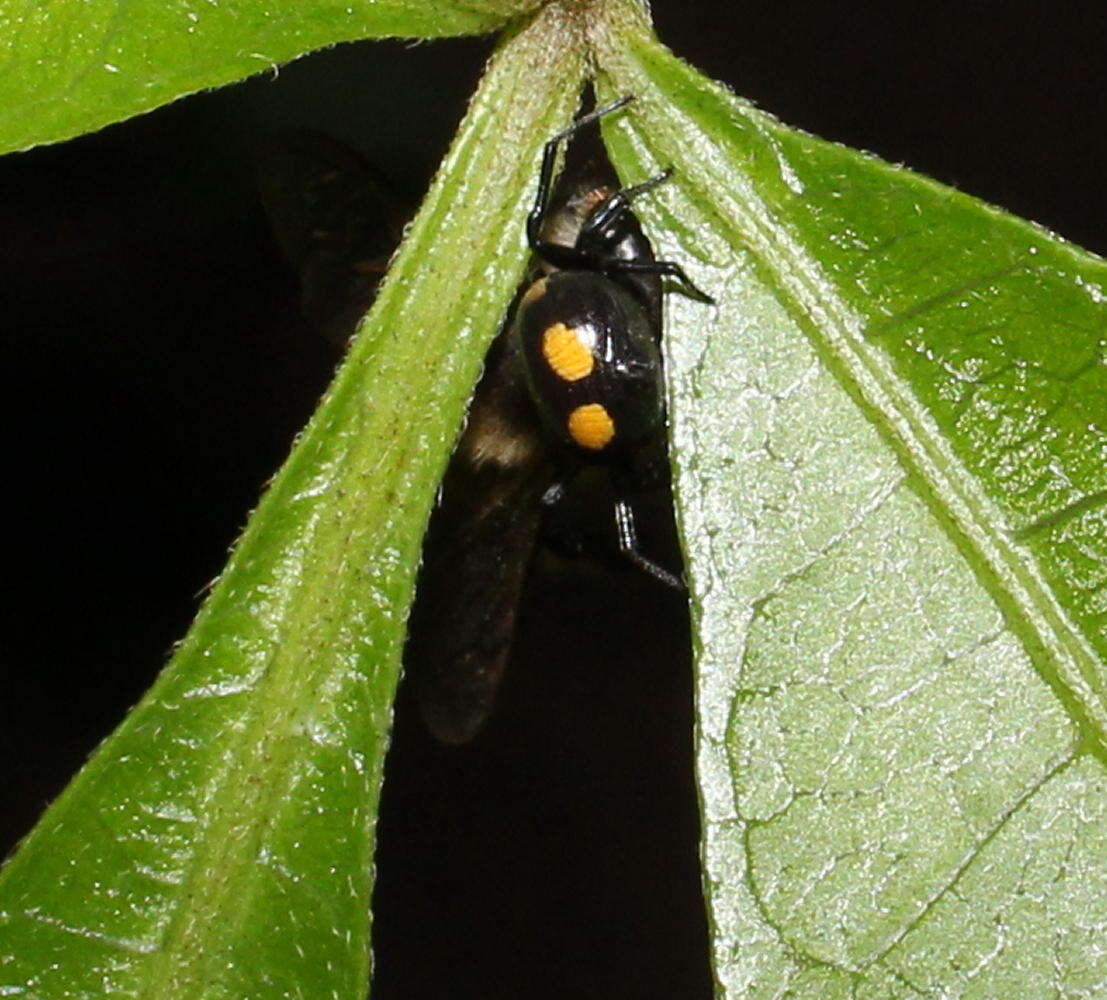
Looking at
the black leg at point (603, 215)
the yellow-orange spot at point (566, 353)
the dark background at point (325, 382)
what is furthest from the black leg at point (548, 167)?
the dark background at point (325, 382)

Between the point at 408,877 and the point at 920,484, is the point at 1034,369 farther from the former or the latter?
the point at 408,877

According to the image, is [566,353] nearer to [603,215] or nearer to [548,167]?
[603,215]

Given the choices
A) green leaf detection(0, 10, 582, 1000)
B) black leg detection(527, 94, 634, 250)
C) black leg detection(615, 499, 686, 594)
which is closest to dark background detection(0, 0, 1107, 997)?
black leg detection(615, 499, 686, 594)

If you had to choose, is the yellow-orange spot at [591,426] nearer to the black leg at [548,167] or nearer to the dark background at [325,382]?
the black leg at [548,167]

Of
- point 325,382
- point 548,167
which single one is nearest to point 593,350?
point 548,167

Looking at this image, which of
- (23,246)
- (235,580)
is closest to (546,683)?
(23,246)
